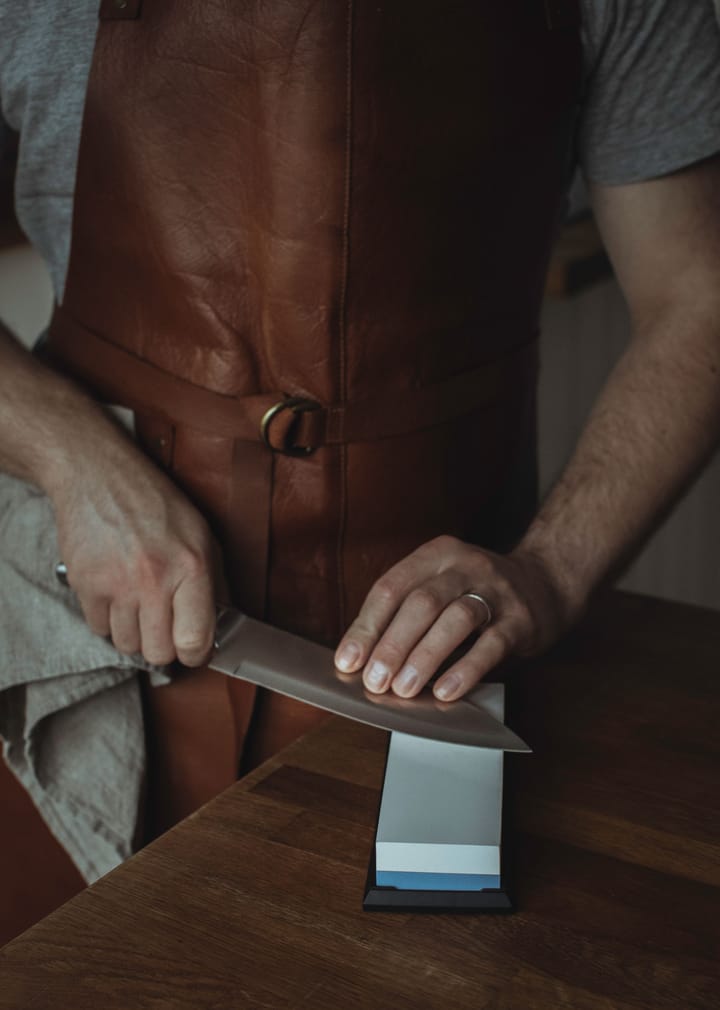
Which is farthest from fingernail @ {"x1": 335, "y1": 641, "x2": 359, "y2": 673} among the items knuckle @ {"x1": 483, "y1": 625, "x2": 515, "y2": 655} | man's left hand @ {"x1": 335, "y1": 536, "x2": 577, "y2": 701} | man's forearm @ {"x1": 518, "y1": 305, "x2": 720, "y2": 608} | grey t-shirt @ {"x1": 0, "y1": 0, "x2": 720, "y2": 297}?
grey t-shirt @ {"x1": 0, "y1": 0, "x2": 720, "y2": 297}

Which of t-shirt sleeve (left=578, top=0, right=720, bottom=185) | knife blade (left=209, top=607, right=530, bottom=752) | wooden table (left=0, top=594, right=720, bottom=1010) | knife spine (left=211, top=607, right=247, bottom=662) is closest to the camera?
wooden table (left=0, top=594, right=720, bottom=1010)

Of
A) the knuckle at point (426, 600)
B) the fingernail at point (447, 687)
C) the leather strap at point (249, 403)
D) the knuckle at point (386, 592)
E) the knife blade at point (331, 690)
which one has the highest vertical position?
the leather strap at point (249, 403)

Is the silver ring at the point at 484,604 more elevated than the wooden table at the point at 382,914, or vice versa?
the silver ring at the point at 484,604

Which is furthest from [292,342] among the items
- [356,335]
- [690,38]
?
[690,38]

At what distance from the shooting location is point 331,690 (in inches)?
31.7

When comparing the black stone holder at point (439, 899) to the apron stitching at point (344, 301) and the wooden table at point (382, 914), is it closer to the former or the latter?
the wooden table at point (382, 914)

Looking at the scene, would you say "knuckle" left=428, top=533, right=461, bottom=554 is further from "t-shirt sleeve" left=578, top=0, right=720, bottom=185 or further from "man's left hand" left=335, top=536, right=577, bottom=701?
"t-shirt sleeve" left=578, top=0, right=720, bottom=185

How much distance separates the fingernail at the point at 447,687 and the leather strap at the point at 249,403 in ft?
0.77

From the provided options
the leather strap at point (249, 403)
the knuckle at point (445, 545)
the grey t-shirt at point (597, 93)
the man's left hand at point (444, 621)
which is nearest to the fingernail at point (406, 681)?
the man's left hand at point (444, 621)

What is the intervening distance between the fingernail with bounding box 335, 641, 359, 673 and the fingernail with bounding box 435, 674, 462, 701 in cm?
7

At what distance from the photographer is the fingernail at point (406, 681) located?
2.66ft

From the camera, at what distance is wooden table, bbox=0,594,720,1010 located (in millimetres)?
588

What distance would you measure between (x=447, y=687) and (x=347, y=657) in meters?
0.08

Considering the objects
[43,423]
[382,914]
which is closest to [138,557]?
[43,423]
